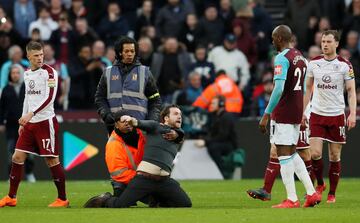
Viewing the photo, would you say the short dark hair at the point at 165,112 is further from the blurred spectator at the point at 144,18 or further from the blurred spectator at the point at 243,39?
the blurred spectator at the point at 144,18

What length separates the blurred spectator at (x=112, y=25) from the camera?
88.4 ft

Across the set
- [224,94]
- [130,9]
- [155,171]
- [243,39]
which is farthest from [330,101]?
[130,9]

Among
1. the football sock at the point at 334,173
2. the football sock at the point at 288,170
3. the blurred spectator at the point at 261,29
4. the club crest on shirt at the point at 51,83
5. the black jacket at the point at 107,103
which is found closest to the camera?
the football sock at the point at 288,170

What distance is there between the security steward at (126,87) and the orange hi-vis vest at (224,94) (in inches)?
365

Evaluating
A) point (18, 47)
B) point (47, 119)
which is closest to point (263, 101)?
point (18, 47)

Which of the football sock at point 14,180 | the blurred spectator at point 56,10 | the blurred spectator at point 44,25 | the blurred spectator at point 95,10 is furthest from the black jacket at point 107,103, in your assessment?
the blurred spectator at point 95,10

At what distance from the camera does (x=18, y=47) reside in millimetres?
24766

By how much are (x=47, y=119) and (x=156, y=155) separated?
183 centimetres

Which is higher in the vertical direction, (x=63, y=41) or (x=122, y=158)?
(x=63, y=41)

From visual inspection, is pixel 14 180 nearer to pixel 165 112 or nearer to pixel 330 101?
pixel 165 112

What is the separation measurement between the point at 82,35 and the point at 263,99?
449cm

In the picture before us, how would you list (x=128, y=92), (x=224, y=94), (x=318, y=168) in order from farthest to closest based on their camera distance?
(x=224, y=94)
(x=318, y=168)
(x=128, y=92)

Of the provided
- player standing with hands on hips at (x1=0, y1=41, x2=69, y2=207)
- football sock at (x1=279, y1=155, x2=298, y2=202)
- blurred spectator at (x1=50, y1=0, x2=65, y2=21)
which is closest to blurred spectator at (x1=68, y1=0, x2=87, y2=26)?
Result: blurred spectator at (x1=50, y1=0, x2=65, y2=21)

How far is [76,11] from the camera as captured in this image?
1076 inches
